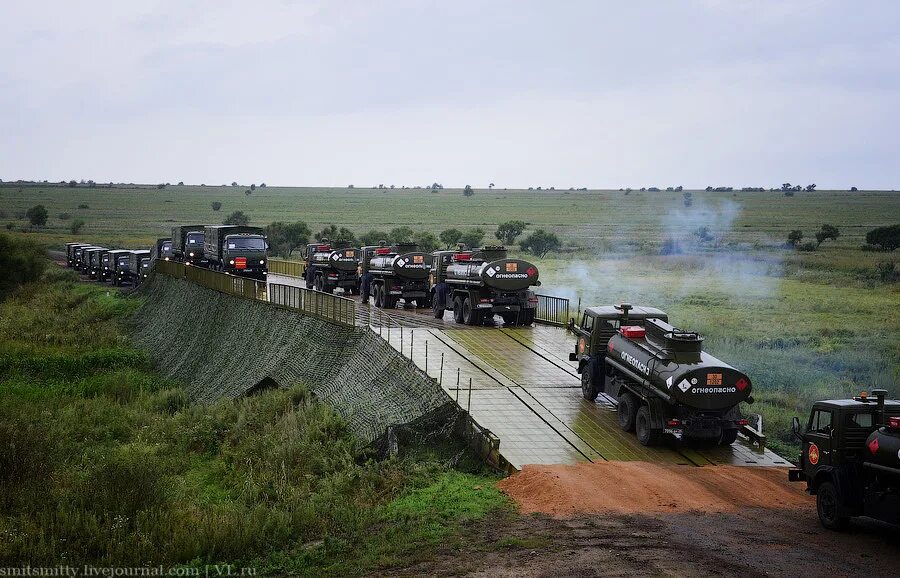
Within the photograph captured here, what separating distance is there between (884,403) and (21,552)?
44.6ft

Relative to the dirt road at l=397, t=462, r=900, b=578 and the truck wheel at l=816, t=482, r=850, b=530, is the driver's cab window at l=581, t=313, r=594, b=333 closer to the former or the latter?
the dirt road at l=397, t=462, r=900, b=578

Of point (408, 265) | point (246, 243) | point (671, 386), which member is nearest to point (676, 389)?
point (671, 386)

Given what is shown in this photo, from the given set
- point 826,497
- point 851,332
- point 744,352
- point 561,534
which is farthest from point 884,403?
point 851,332

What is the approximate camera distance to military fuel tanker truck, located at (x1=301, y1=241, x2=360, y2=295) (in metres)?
44.1

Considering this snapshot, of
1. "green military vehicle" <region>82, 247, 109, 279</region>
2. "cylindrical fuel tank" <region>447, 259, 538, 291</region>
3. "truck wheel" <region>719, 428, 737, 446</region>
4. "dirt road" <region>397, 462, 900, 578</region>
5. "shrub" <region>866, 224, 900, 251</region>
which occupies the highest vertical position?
"shrub" <region>866, 224, 900, 251</region>

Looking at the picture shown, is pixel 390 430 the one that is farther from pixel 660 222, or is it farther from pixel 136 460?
pixel 660 222

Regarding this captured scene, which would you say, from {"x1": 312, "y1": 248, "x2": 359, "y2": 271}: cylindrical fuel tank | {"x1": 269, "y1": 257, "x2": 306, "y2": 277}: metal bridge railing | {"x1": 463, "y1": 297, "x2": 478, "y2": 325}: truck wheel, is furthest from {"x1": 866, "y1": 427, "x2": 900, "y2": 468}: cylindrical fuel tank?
{"x1": 269, "y1": 257, "x2": 306, "y2": 277}: metal bridge railing

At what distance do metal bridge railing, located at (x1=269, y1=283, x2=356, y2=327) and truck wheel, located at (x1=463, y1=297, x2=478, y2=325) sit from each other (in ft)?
16.4

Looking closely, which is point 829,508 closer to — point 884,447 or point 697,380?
point 884,447

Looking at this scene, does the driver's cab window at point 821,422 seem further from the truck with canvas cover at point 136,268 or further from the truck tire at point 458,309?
the truck with canvas cover at point 136,268

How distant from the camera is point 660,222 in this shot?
121m

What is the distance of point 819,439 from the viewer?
14492 mm

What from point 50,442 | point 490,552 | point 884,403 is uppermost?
point 884,403

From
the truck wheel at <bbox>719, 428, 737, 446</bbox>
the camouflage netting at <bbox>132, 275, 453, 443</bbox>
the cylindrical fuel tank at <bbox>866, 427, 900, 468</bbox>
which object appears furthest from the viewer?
the camouflage netting at <bbox>132, 275, 453, 443</bbox>
